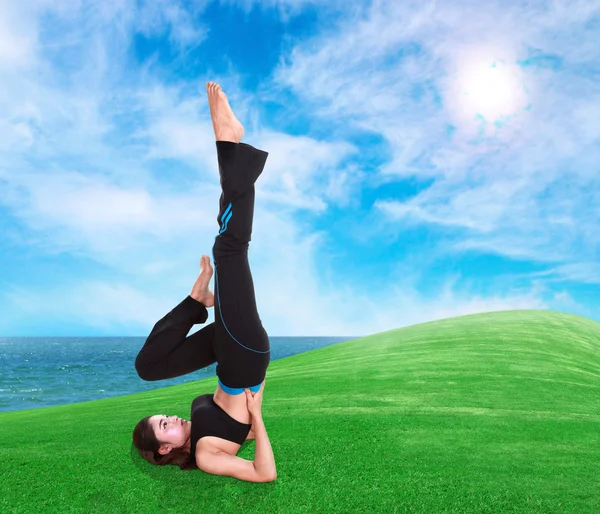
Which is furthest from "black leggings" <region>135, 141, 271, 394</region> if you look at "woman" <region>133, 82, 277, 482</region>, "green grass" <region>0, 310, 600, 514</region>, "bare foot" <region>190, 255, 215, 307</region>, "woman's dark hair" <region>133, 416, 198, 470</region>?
"green grass" <region>0, 310, 600, 514</region>

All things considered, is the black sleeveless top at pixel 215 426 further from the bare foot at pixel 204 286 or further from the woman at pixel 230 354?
the bare foot at pixel 204 286

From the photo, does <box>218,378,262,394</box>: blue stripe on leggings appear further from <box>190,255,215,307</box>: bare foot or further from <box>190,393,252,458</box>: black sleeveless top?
<box>190,255,215,307</box>: bare foot

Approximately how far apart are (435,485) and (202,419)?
1.93m

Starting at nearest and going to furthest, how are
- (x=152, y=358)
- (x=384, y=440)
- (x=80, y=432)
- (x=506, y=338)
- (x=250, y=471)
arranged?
(x=250, y=471), (x=152, y=358), (x=384, y=440), (x=80, y=432), (x=506, y=338)

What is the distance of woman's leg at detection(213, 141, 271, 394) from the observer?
3568 mm

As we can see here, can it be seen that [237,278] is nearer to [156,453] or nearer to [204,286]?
[204,286]

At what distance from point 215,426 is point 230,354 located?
0.62m

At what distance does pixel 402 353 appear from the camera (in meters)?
10.6

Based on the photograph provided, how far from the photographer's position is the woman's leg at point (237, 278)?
3.57 metres

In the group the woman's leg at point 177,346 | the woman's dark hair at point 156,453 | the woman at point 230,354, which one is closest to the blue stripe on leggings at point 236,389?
the woman at point 230,354

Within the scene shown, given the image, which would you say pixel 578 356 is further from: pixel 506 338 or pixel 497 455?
pixel 497 455

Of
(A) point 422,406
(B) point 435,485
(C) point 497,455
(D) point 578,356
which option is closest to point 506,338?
(D) point 578,356

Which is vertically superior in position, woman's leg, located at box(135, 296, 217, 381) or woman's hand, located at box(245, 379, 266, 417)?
woman's leg, located at box(135, 296, 217, 381)

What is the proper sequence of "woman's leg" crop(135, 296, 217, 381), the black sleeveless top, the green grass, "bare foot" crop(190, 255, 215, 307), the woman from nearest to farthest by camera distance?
the green grass, the woman, the black sleeveless top, "woman's leg" crop(135, 296, 217, 381), "bare foot" crop(190, 255, 215, 307)
